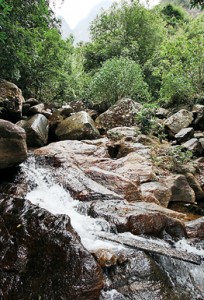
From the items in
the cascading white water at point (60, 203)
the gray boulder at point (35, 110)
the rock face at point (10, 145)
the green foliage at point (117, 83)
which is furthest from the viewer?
the green foliage at point (117, 83)

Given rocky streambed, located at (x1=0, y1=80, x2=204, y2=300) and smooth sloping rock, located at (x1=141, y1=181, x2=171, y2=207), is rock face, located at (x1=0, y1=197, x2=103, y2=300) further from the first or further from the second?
smooth sloping rock, located at (x1=141, y1=181, x2=171, y2=207)

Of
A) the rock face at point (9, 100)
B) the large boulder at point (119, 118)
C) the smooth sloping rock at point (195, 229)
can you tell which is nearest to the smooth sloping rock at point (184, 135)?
the large boulder at point (119, 118)

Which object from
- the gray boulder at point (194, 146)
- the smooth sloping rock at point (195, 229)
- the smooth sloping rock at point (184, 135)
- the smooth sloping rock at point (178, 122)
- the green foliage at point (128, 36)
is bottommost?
the smooth sloping rock at point (195, 229)

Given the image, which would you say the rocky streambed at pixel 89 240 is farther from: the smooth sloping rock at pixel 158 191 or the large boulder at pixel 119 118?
the large boulder at pixel 119 118

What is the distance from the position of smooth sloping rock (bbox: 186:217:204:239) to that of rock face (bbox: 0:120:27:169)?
14.0ft

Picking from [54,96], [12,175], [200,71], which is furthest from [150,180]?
[54,96]

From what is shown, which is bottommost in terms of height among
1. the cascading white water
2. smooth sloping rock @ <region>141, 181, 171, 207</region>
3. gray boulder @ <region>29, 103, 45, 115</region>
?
smooth sloping rock @ <region>141, 181, 171, 207</region>

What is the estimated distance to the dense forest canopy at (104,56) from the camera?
9.51m

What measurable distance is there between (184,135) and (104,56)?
1512 cm

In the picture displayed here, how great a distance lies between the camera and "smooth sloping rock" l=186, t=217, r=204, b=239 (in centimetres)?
591

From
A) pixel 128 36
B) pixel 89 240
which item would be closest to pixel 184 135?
pixel 89 240

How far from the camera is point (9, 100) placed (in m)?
9.77

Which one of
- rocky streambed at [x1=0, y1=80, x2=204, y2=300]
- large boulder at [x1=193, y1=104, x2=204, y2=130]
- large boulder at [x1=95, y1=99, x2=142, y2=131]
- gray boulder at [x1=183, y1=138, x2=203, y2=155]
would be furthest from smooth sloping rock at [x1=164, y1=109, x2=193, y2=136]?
large boulder at [x1=95, y1=99, x2=142, y2=131]

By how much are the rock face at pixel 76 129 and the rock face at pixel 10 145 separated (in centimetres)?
450
